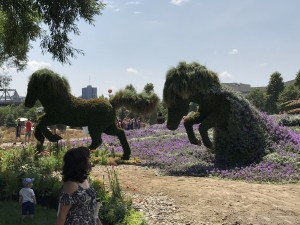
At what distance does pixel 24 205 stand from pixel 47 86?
562cm

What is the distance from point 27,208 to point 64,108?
17.9 feet

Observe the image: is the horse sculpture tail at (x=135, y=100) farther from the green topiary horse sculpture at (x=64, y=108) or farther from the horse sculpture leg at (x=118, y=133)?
the horse sculpture leg at (x=118, y=133)

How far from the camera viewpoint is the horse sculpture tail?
13.7m

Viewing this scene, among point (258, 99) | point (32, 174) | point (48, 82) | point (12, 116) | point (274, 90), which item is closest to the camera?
point (32, 174)

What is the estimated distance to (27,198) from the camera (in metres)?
7.34

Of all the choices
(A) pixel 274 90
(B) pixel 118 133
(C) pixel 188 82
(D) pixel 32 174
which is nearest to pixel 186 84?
(C) pixel 188 82

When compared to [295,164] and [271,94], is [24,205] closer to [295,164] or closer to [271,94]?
[295,164]

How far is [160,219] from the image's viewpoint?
724 centimetres

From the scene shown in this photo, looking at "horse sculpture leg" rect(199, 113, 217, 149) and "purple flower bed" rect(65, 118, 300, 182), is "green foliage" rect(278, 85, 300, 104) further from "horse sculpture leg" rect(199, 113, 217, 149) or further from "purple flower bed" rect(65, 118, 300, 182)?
"horse sculpture leg" rect(199, 113, 217, 149)

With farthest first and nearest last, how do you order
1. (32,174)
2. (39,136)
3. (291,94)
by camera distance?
(291,94), (39,136), (32,174)

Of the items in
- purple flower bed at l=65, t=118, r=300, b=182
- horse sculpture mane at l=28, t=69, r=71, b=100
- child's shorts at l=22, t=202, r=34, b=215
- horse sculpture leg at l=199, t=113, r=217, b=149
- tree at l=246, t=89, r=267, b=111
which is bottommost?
child's shorts at l=22, t=202, r=34, b=215

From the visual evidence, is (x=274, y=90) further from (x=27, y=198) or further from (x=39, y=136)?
(x=27, y=198)

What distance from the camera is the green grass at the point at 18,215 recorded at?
7.50 meters

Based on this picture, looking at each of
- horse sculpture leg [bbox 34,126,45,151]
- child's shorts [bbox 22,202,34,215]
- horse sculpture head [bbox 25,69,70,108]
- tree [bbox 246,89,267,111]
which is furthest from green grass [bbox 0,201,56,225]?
tree [bbox 246,89,267,111]
